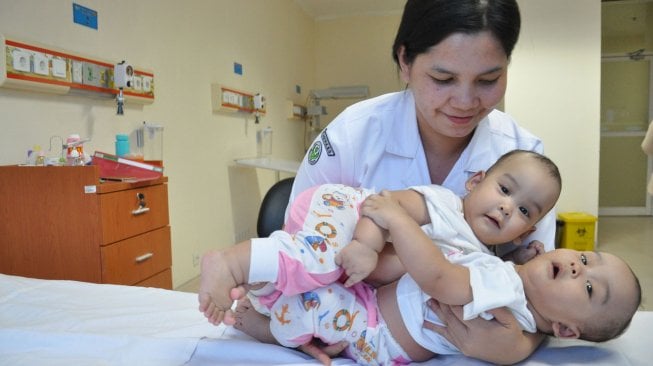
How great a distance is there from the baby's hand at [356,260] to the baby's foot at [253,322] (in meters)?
0.31

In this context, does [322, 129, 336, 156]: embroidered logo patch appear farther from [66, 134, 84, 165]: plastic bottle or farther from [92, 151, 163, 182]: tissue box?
[66, 134, 84, 165]: plastic bottle

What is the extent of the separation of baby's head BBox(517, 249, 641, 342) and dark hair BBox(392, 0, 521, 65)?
53cm

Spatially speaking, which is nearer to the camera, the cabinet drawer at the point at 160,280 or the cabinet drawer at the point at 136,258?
the cabinet drawer at the point at 136,258

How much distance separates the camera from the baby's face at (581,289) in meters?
0.94

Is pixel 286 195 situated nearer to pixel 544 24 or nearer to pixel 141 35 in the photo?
pixel 141 35

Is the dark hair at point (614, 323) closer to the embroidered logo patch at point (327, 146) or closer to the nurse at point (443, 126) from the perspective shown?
the nurse at point (443, 126)

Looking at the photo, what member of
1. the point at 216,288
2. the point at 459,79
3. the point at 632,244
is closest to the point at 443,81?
the point at 459,79

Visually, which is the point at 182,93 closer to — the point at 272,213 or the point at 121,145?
the point at 121,145

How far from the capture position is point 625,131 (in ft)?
21.4

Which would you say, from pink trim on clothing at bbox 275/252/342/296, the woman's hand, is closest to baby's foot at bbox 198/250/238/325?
pink trim on clothing at bbox 275/252/342/296

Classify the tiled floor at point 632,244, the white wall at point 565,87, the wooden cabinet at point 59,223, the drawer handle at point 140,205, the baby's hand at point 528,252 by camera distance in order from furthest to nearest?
the white wall at point 565,87
the tiled floor at point 632,244
the drawer handle at point 140,205
the wooden cabinet at point 59,223
the baby's hand at point 528,252

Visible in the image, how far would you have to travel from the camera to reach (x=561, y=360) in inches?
39.6

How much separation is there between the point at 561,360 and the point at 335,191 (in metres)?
0.62

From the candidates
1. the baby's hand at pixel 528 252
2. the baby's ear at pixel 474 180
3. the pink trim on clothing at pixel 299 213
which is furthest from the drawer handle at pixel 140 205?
the baby's hand at pixel 528 252
